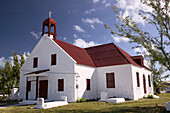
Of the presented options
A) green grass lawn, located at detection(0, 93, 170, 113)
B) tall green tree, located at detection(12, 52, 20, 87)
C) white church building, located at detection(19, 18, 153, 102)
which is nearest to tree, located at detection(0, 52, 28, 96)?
tall green tree, located at detection(12, 52, 20, 87)

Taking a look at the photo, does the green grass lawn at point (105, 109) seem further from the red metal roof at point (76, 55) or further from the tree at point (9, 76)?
the tree at point (9, 76)

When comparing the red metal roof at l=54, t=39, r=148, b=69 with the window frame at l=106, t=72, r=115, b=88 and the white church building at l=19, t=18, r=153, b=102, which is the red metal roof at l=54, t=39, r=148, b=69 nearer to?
the white church building at l=19, t=18, r=153, b=102

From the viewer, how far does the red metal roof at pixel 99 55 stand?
67.6ft

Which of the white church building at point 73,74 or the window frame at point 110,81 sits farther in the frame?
the window frame at point 110,81

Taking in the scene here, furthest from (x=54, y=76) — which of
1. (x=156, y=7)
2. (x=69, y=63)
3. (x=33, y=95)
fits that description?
(x=156, y=7)

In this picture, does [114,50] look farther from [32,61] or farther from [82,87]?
[32,61]

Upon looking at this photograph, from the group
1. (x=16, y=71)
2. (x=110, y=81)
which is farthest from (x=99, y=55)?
(x=16, y=71)

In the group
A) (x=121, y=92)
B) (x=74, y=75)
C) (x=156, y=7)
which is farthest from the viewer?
(x=121, y=92)

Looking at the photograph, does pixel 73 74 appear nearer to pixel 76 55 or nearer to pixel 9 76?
pixel 76 55

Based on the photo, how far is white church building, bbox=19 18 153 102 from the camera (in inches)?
742

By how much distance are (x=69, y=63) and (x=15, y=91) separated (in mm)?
10958

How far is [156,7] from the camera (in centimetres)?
1156

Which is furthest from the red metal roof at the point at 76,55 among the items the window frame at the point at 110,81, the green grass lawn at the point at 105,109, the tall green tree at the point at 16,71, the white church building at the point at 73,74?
the tall green tree at the point at 16,71

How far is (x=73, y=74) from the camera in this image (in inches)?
724
